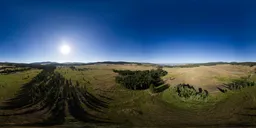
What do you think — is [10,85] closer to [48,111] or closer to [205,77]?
[48,111]

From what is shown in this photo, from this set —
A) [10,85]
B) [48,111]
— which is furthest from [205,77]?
[10,85]

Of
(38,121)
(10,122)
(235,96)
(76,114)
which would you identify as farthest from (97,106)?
(235,96)

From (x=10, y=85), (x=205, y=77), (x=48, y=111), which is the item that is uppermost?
(x=205, y=77)

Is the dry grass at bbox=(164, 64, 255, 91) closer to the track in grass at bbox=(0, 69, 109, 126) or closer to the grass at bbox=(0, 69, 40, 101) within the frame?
the track in grass at bbox=(0, 69, 109, 126)

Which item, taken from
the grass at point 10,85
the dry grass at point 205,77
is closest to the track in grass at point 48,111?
the grass at point 10,85

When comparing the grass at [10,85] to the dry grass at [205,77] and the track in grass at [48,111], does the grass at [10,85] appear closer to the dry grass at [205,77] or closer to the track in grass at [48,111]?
the track in grass at [48,111]

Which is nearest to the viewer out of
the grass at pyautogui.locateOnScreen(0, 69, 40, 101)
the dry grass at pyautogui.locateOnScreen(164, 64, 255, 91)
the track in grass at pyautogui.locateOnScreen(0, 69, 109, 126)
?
the track in grass at pyautogui.locateOnScreen(0, 69, 109, 126)

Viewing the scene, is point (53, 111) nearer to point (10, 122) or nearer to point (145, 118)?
point (10, 122)

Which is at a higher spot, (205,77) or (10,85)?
(205,77)

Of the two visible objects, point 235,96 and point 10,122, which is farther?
point 235,96

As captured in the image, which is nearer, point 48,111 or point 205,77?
point 48,111

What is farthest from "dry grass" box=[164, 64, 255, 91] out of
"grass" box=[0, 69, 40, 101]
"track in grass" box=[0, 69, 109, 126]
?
"grass" box=[0, 69, 40, 101]
